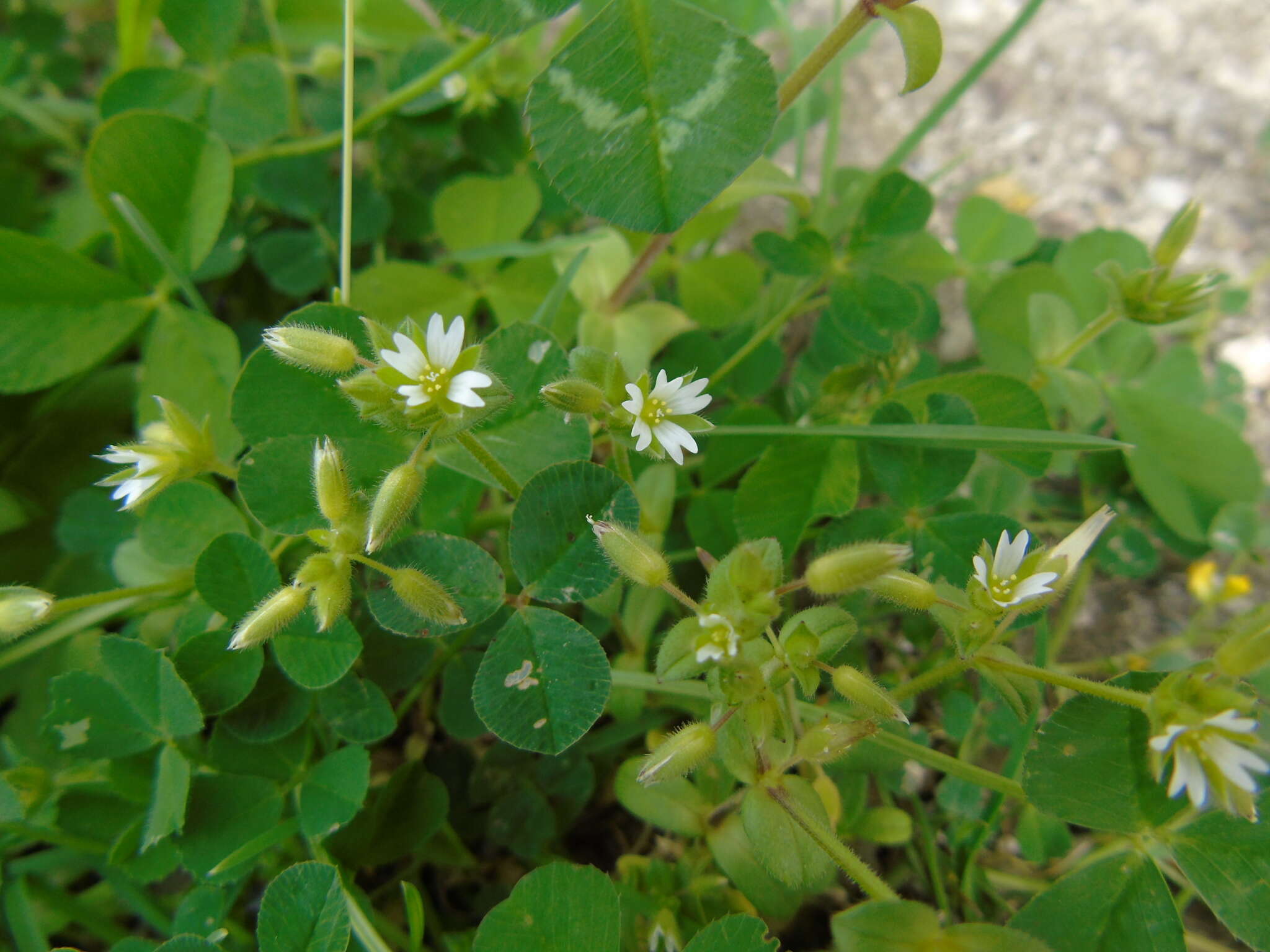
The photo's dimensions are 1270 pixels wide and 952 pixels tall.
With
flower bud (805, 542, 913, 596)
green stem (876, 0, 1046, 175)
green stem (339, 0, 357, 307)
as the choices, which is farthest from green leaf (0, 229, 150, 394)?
green stem (876, 0, 1046, 175)

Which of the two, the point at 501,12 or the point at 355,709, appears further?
the point at 355,709

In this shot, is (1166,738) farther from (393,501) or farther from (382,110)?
(382,110)

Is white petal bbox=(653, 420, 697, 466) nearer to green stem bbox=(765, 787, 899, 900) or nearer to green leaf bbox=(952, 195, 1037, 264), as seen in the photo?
green stem bbox=(765, 787, 899, 900)

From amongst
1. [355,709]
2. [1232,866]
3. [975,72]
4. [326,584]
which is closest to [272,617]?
[326,584]

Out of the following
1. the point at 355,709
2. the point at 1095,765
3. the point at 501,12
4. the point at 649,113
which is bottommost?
the point at 355,709

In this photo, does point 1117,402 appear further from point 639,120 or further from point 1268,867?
point 639,120

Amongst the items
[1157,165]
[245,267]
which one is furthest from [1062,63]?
[245,267]
